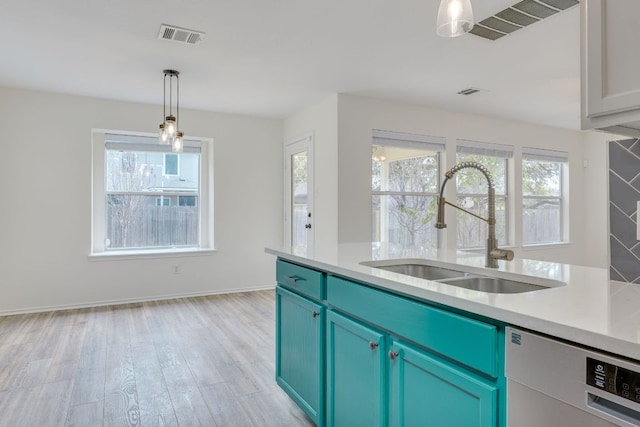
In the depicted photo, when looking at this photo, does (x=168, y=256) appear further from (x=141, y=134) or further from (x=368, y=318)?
(x=368, y=318)

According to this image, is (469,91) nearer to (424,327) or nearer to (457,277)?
(457,277)

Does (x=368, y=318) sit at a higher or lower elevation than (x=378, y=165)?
lower

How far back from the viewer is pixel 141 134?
16.1ft

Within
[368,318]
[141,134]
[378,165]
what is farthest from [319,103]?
A: [368,318]

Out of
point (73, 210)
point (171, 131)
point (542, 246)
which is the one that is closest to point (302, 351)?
point (171, 131)

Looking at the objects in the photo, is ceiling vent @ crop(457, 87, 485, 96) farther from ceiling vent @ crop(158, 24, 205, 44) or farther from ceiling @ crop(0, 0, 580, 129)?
ceiling vent @ crop(158, 24, 205, 44)

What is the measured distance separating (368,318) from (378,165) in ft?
11.7

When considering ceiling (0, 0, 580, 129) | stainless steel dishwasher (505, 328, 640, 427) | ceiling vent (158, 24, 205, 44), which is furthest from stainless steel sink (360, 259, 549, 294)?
ceiling vent (158, 24, 205, 44)

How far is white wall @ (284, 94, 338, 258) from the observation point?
454cm

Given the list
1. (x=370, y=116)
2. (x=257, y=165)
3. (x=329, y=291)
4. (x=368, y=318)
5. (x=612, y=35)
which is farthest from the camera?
(x=257, y=165)

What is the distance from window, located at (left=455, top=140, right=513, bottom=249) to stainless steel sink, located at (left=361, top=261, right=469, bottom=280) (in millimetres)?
3689

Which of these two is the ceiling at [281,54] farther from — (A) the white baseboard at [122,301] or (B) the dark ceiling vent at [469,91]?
(A) the white baseboard at [122,301]

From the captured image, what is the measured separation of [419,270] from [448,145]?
3.73 meters

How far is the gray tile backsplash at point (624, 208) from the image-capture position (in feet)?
4.43
